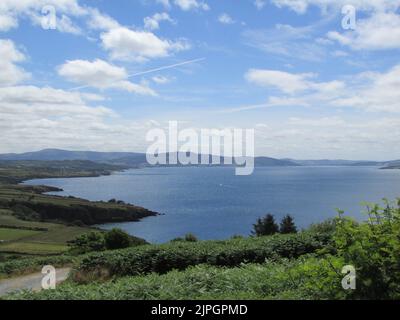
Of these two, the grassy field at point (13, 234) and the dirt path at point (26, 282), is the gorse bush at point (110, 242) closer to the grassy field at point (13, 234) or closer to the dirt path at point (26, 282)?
the dirt path at point (26, 282)

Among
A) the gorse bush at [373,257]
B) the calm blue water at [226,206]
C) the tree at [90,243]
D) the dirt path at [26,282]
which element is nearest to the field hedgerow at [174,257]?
the dirt path at [26,282]

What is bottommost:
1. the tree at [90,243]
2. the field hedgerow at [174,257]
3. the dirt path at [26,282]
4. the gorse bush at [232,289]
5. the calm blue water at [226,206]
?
the calm blue water at [226,206]

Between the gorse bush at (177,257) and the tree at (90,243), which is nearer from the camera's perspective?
the gorse bush at (177,257)

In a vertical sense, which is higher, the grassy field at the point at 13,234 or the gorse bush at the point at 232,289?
the gorse bush at the point at 232,289

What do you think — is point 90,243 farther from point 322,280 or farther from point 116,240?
point 322,280

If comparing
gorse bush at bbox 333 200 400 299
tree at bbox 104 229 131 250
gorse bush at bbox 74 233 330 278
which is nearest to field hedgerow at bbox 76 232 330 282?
gorse bush at bbox 74 233 330 278

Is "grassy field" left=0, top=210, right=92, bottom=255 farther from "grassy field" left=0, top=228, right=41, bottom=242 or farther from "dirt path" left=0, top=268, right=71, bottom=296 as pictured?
"dirt path" left=0, top=268, right=71, bottom=296

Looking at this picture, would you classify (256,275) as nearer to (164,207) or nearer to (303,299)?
(303,299)

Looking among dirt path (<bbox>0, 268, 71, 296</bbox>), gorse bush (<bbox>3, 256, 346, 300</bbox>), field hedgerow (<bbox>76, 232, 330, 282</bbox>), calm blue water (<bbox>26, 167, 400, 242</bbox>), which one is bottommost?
calm blue water (<bbox>26, 167, 400, 242</bbox>)

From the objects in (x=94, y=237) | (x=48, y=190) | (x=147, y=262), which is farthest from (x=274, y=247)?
(x=48, y=190)

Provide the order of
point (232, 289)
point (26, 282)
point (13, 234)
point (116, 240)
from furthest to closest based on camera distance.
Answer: point (13, 234) → point (116, 240) → point (26, 282) → point (232, 289)

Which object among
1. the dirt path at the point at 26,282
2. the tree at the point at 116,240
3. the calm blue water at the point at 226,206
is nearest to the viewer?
the dirt path at the point at 26,282

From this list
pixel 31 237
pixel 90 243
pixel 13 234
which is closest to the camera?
pixel 90 243

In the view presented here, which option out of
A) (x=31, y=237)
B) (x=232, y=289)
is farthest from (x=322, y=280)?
(x=31, y=237)
